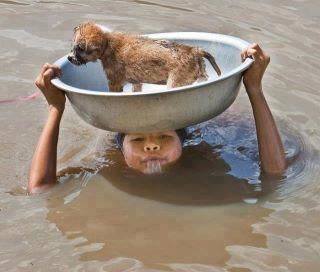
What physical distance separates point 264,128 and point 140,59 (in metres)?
0.70

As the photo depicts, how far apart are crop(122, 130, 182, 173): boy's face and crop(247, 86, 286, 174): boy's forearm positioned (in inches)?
15.8

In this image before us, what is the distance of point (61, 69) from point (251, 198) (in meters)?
1.07

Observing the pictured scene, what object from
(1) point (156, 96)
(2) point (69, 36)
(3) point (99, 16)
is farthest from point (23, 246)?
(3) point (99, 16)

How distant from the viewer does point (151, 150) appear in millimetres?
3619

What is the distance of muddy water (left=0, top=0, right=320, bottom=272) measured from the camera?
3.13 m

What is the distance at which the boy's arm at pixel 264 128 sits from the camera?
11.4 ft

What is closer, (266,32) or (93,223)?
(93,223)

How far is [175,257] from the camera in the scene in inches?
122

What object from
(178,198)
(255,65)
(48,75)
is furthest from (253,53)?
(48,75)

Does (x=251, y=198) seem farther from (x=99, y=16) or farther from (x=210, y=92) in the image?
(x=99, y=16)

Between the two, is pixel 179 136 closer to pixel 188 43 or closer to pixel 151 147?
pixel 151 147

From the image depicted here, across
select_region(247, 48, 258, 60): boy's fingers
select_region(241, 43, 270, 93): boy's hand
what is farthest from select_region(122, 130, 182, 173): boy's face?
select_region(247, 48, 258, 60): boy's fingers

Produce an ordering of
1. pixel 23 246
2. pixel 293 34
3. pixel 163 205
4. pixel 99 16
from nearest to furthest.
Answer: pixel 23 246, pixel 163 205, pixel 293 34, pixel 99 16

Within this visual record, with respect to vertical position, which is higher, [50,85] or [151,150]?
[50,85]
